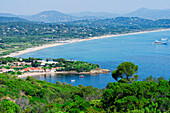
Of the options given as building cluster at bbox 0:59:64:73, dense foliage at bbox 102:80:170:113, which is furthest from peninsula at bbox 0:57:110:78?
dense foliage at bbox 102:80:170:113

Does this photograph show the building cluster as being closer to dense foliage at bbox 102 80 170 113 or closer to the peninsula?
the peninsula

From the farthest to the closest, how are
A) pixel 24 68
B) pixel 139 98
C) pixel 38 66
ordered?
pixel 38 66
pixel 24 68
pixel 139 98

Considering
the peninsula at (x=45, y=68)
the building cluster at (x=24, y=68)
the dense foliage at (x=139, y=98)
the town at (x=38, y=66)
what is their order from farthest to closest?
the building cluster at (x=24, y=68), the town at (x=38, y=66), the peninsula at (x=45, y=68), the dense foliage at (x=139, y=98)

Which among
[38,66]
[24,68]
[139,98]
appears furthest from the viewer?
[38,66]

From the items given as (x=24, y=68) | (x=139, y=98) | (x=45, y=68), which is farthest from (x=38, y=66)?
(x=139, y=98)

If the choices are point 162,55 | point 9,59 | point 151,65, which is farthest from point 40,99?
point 162,55

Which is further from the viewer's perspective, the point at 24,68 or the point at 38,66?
the point at 38,66

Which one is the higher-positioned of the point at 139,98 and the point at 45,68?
the point at 139,98

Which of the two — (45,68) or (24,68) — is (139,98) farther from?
(24,68)

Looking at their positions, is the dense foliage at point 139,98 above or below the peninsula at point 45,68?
above

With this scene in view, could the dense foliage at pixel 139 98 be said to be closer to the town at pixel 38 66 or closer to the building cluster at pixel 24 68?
the town at pixel 38 66

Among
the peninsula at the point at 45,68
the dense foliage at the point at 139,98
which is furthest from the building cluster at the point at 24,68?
the dense foliage at the point at 139,98
